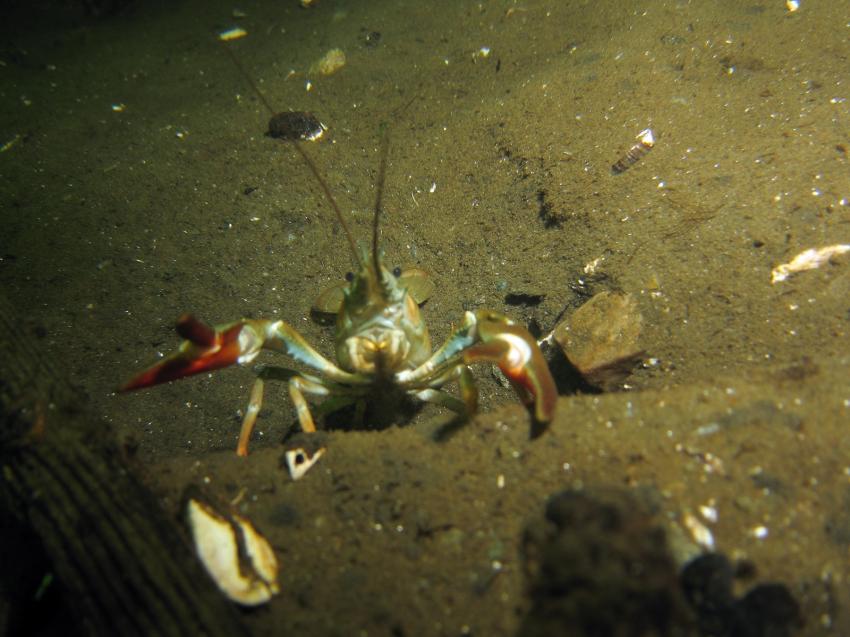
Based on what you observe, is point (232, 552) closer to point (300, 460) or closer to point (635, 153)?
point (300, 460)

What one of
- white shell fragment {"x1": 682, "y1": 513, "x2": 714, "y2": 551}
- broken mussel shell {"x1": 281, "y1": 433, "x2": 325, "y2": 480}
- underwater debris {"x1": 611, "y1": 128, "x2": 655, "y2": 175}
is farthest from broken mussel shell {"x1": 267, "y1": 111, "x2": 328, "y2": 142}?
white shell fragment {"x1": 682, "y1": 513, "x2": 714, "y2": 551}

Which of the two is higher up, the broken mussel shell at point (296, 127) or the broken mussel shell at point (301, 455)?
the broken mussel shell at point (296, 127)

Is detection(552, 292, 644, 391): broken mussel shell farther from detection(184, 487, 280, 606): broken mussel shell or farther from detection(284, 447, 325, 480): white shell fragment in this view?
detection(184, 487, 280, 606): broken mussel shell

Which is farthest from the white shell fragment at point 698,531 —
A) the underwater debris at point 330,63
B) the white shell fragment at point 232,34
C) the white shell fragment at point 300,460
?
the white shell fragment at point 232,34

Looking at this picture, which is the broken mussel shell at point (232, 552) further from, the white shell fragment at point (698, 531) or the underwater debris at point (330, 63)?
the underwater debris at point (330, 63)

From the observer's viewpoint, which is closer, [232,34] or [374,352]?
[374,352]

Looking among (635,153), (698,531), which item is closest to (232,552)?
(698,531)
